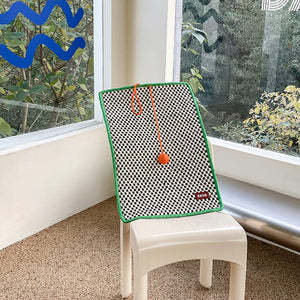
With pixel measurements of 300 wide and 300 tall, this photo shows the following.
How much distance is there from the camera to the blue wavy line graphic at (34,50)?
86.0 inches

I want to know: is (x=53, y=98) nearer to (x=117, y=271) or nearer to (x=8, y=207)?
(x=8, y=207)

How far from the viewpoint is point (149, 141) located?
6.10 feet

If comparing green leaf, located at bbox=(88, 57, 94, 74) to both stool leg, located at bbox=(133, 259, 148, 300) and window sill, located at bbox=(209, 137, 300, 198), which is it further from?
stool leg, located at bbox=(133, 259, 148, 300)

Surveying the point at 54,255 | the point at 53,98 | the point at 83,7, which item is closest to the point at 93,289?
the point at 54,255

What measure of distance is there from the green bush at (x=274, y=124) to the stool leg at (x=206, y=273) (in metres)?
0.77

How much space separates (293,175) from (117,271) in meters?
0.96

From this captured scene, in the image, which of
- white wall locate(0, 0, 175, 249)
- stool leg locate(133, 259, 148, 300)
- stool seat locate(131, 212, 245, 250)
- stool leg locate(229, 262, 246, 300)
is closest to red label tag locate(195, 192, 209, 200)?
stool seat locate(131, 212, 245, 250)

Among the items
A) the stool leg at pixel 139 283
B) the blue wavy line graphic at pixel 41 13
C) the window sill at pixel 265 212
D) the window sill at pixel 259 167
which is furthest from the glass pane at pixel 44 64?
the stool leg at pixel 139 283

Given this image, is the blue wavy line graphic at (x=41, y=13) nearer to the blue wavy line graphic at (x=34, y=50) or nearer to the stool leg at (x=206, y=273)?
the blue wavy line graphic at (x=34, y=50)

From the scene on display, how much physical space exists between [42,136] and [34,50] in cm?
44

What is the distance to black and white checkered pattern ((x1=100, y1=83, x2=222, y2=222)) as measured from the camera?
70.0 inches

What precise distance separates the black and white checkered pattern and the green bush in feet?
1.99

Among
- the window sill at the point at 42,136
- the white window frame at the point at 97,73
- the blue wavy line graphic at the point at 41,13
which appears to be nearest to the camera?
the blue wavy line graphic at the point at 41,13

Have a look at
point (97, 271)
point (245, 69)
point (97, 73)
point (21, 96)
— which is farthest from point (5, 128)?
point (245, 69)
